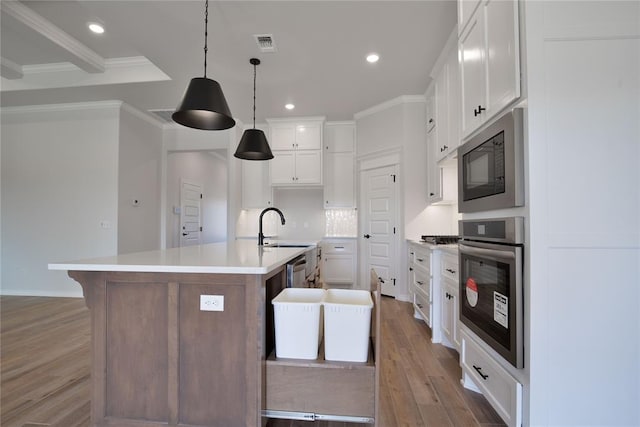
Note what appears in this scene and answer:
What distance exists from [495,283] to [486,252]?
16 cm

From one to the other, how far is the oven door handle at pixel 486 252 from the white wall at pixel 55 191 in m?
4.58

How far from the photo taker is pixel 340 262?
4875mm

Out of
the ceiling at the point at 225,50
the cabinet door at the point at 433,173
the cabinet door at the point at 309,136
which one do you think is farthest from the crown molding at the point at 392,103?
the cabinet door at the point at 309,136

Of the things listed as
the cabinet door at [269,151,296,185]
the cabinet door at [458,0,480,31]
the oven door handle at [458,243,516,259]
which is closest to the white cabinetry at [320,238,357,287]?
the cabinet door at [269,151,296,185]

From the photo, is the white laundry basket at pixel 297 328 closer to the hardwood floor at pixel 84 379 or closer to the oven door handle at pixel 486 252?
the hardwood floor at pixel 84 379

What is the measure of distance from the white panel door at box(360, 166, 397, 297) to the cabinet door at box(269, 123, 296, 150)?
4.54ft

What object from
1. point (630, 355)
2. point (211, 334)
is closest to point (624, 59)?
point (630, 355)

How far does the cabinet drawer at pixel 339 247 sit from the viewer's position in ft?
16.0

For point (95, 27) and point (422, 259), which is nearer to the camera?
point (95, 27)

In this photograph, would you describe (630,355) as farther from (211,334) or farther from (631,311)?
(211,334)

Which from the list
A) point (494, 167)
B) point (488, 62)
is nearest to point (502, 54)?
point (488, 62)

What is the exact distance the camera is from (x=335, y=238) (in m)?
4.91

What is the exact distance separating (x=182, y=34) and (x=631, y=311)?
3.69m

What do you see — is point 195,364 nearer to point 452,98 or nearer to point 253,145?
point 253,145
